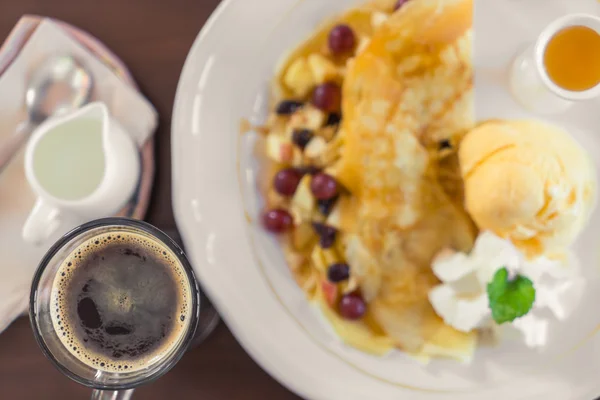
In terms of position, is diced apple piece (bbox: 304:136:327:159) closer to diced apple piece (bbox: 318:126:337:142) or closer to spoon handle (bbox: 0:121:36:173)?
diced apple piece (bbox: 318:126:337:142)

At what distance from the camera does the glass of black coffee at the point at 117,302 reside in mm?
814

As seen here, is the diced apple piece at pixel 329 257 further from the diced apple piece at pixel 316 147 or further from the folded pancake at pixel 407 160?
the diced apple piece at pixel 316 147

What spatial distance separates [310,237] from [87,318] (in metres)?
0.39

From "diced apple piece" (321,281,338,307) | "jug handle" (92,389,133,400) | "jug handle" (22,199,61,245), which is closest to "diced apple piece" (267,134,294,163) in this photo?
"diced apple piece" (321,281,338,307)

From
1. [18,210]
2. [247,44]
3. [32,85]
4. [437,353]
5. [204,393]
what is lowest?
[204,393]

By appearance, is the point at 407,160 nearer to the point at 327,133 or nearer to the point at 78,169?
the point at 327,133

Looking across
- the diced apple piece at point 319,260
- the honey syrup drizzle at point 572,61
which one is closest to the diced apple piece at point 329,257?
the diced apple piece at point 319,260

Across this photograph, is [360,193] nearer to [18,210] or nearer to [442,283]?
[442,283]

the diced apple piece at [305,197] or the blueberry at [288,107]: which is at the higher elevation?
the blueberry at [288,107]

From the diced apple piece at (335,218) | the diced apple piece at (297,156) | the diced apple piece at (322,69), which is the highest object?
the diced apple piece at (322,69)

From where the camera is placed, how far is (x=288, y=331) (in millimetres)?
920

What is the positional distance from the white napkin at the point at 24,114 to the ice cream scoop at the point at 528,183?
57 centimetres

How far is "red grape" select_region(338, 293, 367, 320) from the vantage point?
931 millimetres

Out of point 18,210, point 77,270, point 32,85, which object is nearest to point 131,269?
point 77,270
